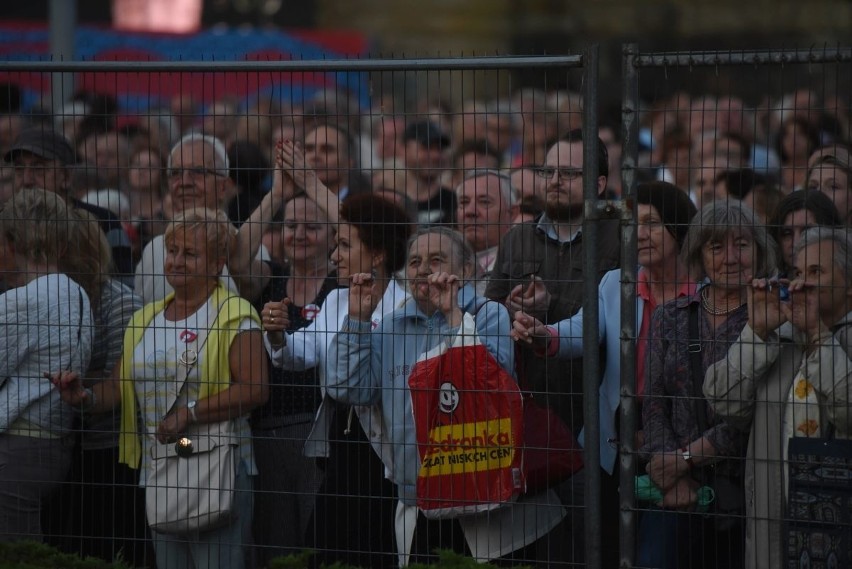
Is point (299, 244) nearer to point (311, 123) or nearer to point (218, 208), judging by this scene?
point (218, 208)

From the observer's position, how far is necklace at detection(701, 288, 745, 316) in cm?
513

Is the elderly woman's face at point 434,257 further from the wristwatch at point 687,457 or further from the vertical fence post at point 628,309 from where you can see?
the wristwatch at point 687,457

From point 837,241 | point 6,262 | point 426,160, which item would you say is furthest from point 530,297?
point 6,262

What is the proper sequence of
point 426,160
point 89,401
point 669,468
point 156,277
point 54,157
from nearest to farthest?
point 669,468 < point 89,401 < point 54,157 < point 156,277 < point 426,160

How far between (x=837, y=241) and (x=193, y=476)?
2625 mm

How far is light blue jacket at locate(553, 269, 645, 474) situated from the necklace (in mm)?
258

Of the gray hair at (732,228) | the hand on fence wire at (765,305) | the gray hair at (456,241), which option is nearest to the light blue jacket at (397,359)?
the gray hair at (456,241)

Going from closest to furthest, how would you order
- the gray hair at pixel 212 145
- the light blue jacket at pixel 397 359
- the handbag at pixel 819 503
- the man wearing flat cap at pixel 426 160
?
the handbag at pixel 819 503
the light blue jacket at pixel 397 359
the gray hair at pixel 212 145
the man wearing flat cap at pixel 426 160

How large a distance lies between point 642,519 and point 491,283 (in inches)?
42.1

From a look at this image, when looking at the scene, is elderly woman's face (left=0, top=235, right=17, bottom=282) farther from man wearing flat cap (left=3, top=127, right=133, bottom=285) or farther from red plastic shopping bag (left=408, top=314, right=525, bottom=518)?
red plastic shopping bag (left=408, top=314, right=525, bottom=518)

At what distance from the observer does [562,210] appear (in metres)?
5.30

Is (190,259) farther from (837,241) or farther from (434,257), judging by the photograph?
(837,241)

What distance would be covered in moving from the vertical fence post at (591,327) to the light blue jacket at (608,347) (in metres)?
0.24

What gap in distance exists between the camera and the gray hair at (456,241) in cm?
536
